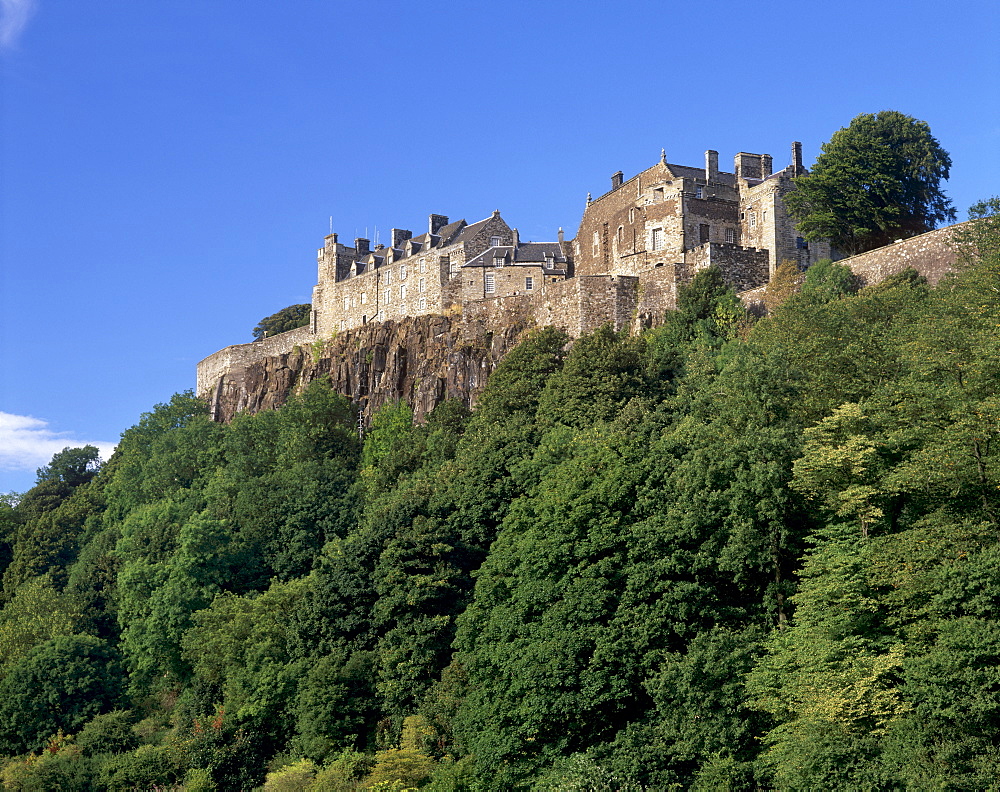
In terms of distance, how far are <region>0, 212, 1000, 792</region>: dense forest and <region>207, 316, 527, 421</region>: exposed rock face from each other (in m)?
4.31

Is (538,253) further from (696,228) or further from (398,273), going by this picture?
(696,228)

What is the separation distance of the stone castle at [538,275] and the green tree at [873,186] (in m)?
2.33

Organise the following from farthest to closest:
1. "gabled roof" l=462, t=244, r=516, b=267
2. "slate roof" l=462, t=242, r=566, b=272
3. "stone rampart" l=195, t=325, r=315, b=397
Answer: "stone rampart" l=195, t=325, r=315, b=397 < "gabled roof" l=462, t=244, r=516, b=267 < "slate roof" l=462, t=242, r=566, b=272

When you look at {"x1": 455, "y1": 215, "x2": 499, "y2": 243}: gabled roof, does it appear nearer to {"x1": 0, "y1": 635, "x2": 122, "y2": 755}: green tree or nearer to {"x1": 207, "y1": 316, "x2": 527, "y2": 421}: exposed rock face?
{"x1": 207, "y1": 316, "x2": 527, "y2": 421}: exposed rock face

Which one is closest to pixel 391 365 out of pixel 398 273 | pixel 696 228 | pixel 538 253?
pixel 398 273

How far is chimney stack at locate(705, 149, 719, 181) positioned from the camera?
63809 mm

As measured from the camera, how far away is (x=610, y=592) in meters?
36.4

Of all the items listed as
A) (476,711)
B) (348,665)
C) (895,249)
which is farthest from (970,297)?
(348,665)

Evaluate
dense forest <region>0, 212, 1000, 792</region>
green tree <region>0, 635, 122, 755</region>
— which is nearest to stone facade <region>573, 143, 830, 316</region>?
dense forest <region>0, 212, 1000, 792</region>

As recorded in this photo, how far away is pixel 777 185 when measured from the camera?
60625 millimetres

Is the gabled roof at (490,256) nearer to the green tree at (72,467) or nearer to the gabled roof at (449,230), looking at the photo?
the gabled roof at (449,230)

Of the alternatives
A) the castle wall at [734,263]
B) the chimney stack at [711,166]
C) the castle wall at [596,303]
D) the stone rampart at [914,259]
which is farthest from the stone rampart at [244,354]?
the stone rampart at [914,259]

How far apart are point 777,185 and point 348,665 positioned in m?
33.2

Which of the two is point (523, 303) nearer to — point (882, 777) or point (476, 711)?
point (476, 711)
